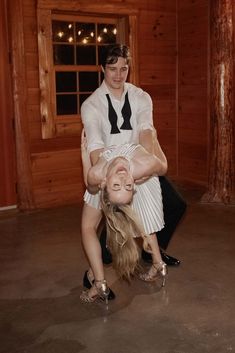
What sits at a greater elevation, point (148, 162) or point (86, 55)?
point (86, 55)

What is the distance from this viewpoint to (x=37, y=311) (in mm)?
2926

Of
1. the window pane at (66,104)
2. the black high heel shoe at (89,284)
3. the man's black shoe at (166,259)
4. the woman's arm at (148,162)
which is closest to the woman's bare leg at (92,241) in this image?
the black high heel shoe at (89,284)

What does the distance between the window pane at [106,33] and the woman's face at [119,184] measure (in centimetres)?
351

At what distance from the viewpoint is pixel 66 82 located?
5598 millimetres

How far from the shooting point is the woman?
99.8 inches

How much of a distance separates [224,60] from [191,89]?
1.16 meters

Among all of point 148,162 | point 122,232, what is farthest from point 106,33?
point 122,232

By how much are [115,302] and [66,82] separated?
319 centimetres

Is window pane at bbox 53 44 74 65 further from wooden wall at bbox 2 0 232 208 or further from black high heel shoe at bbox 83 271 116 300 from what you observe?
black high heel shoe at bbox 83 271 116 300

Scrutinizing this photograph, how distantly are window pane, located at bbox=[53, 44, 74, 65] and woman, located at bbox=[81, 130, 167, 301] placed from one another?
110 inches

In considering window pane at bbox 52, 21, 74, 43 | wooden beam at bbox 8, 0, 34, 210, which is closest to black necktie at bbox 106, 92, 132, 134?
wooden beam at bbox 8, 0, 34, 210

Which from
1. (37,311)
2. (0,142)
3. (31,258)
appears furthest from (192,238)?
(0,142)

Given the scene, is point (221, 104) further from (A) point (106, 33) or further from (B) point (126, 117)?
(B) point (126, 117)

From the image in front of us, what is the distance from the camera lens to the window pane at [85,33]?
→ 18.3 feet
